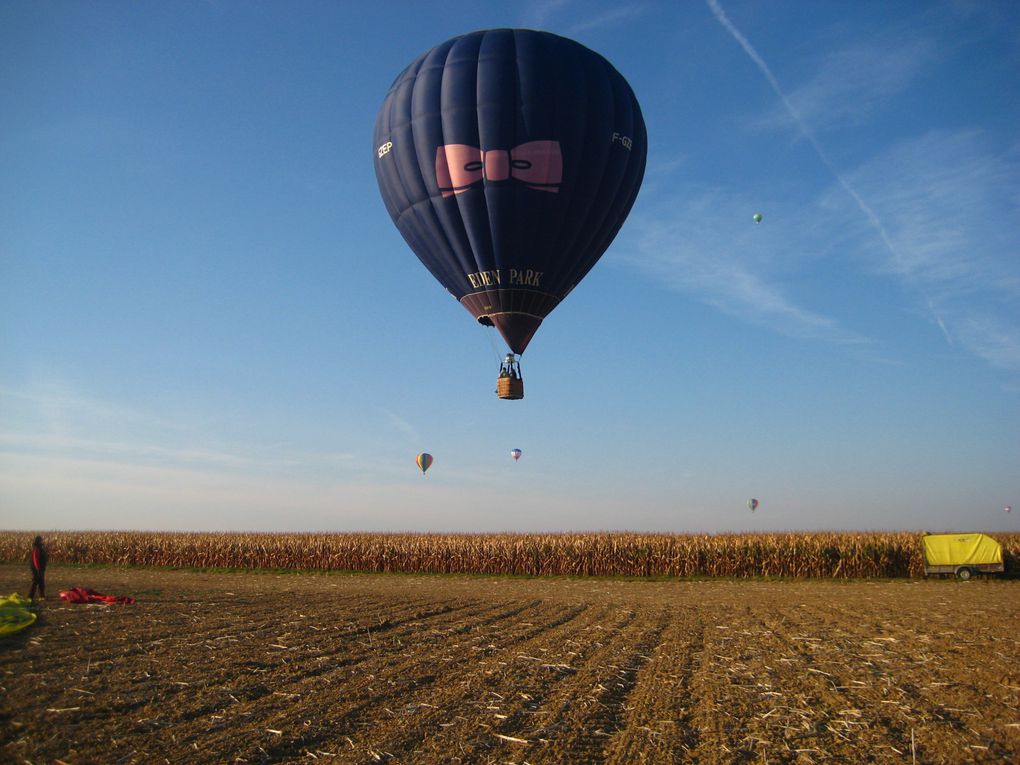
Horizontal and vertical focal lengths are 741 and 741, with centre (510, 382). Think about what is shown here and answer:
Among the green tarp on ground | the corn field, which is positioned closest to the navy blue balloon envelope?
the green tarp on ground

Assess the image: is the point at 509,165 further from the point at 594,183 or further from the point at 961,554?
the point at 961,554

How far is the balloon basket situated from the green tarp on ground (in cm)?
1275

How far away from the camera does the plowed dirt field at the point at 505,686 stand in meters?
6.86

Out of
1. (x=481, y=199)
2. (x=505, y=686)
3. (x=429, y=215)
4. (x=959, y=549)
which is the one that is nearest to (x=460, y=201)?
(x=481, y=199)

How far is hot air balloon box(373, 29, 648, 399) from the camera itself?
2025 centimetres

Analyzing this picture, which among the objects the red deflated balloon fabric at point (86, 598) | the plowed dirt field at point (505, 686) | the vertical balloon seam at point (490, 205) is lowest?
the plowed dirt field at point (505, 686)

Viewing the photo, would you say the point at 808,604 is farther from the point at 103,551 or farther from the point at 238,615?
the point at 103,551

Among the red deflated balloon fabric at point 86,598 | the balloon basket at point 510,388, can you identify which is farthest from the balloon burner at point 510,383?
the red deflated balloon fabric at point 86,598

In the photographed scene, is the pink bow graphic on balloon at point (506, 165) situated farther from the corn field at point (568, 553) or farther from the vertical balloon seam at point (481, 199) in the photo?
the corn field at point (568, 553)

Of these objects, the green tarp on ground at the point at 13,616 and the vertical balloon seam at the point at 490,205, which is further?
the vertical balloon seam at the point at 490,205

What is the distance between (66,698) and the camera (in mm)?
8242

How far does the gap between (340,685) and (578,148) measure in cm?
1578

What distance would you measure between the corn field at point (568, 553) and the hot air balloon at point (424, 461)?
3.51 metres

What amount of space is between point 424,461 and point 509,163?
20.2 meters
